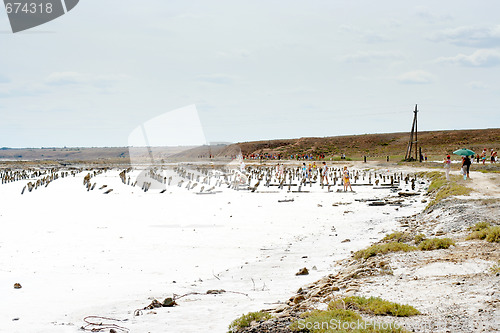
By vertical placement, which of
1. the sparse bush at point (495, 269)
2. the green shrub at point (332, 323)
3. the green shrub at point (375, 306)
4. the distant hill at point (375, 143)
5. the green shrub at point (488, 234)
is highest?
the distant hill at point (375, 143)

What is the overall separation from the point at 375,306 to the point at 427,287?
158cm

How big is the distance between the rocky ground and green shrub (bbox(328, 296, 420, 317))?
15 cm

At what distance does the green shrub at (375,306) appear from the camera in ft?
22.5

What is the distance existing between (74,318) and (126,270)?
353 centimetres

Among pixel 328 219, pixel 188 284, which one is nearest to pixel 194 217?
pixel 328 219

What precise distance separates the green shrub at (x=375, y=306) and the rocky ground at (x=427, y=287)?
0.15 metres

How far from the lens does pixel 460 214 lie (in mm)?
15398

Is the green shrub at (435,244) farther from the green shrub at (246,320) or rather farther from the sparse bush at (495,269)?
the green shrub at (246,320)

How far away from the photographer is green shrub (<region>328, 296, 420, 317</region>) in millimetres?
6855

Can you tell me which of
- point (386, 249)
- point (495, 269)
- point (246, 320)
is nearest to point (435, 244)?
point (386, 249)

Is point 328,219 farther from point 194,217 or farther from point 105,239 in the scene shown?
point 105,239

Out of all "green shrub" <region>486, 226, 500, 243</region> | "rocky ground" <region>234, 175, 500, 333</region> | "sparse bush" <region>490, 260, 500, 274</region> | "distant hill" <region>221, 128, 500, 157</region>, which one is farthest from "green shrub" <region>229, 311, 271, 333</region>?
"distant hill" <region>221, 128, 500, 157</region>

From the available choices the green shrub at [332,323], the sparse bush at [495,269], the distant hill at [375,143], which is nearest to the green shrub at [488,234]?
the sparse bush at [495,269]

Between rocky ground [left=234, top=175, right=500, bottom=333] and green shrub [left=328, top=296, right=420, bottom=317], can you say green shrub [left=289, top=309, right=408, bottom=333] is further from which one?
green shrub [left=328, top=296, right=420, bottom=317]
